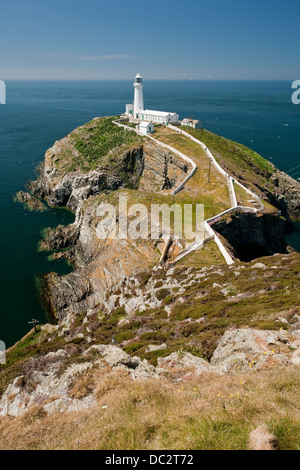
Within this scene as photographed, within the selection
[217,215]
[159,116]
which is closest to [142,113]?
[159,116]

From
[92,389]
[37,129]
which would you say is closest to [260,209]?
[92,389]

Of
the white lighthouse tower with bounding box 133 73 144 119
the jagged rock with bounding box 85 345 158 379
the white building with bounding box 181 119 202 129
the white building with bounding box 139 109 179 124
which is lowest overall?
the jagged rock with bounding box 85 345 158 379

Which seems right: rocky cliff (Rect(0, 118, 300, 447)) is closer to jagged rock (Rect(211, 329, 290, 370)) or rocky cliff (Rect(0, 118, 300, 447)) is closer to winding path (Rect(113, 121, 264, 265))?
jagged rock (Rect(211, 329, 290, 370))

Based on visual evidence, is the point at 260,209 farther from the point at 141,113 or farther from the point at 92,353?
the point at 141,113

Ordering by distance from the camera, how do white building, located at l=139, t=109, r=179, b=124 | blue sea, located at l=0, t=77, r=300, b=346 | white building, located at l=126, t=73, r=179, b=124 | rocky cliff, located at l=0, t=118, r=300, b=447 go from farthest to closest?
white building, located at l=126, t=73, r=179, b=124
white building, located at l=139, t=109, r=179, b=124
blue sea, located at l=0, t=77, r=300, b=346
rocky cliff, located at l=0, t=118, r=300, b=447

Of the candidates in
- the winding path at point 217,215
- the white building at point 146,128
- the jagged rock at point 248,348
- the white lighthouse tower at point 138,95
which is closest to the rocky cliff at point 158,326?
the jagged rock at point 248,348

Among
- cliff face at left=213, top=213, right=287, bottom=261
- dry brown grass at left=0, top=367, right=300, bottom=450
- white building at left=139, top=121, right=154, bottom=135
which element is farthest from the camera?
white building at left=139, top=121, right=154, bottom=135

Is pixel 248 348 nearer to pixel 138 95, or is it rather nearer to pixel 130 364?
pixel 130 364

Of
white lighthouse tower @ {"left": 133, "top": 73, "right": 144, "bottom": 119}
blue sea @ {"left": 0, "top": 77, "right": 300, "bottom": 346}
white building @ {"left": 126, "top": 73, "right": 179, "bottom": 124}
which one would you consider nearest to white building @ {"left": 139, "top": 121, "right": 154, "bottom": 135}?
white building @ {"left": 126, "top": 73, "right": 179, "bottom": 124}

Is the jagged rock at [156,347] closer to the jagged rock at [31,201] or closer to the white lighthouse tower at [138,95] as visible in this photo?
the jagged rock at [31,201]
